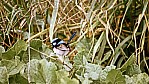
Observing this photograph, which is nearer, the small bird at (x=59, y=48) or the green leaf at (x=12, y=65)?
the green leaf at (x=12, y=65)

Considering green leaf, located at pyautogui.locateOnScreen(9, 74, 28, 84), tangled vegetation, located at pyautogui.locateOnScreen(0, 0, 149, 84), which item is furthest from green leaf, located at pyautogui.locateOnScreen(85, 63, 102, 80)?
green leaf, located at pyautogui.locateOnScreen(9, 74, 28, 84)

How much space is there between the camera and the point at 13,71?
2.18ft

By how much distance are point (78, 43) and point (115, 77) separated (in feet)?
0.73

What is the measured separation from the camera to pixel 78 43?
822 mm

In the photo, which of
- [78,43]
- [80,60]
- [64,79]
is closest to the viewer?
[64,79]

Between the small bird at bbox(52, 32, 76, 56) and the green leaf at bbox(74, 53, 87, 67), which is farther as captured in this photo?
the small bird at bbox(52, 32, 76, 56)

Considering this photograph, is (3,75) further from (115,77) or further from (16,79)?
(115,77)

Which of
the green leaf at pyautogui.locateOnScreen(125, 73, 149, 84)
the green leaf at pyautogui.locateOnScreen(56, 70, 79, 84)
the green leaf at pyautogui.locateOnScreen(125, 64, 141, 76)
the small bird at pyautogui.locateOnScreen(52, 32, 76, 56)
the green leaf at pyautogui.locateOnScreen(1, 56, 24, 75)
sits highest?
the small bird at pyautogui.locateOnScreen(52, 32, 76, 56)

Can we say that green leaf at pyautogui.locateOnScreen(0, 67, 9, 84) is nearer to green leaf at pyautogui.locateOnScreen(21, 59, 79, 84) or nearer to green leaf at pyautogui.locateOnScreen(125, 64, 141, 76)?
green leaf at pyautogui.locateOnScreen(21, 59, 79, 84)

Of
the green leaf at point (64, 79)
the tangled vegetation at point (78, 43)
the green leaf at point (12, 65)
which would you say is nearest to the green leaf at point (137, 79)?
the tangled vegetation at point (78, 43)

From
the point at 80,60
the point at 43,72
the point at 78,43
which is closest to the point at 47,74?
the point at 43,72

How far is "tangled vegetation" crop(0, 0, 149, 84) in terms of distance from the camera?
2.08ft

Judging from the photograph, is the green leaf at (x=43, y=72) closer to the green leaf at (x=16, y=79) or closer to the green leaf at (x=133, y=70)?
the green leaf at (x=16, y=79)

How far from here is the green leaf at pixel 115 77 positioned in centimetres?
61
